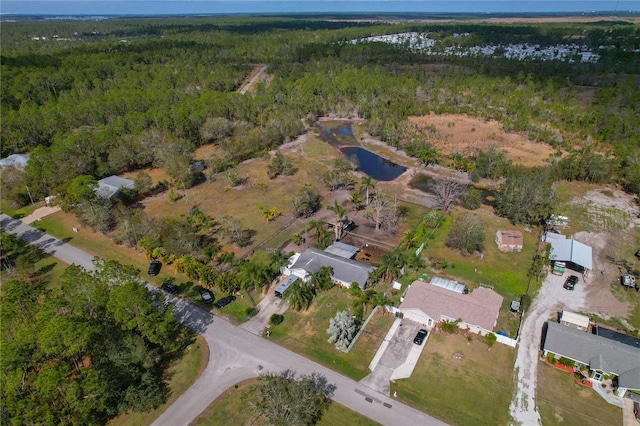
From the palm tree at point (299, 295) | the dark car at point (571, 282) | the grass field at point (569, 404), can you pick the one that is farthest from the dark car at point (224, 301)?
the dark car at point (571, 282)

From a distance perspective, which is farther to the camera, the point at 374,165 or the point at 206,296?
the point at 374,165

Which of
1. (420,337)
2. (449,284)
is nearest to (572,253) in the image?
(449,284)

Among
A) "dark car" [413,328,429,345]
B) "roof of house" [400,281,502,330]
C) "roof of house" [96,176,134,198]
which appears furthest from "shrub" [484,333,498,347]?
"roof of house" [96,176,134,198]

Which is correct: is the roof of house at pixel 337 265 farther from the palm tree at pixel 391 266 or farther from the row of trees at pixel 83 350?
the row of trees at pixel 83 350

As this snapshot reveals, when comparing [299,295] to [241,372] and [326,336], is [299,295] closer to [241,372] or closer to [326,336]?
[326,336]

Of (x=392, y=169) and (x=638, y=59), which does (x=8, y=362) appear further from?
(x=638, y=59)

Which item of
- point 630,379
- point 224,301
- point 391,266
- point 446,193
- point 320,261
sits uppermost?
point 446,193

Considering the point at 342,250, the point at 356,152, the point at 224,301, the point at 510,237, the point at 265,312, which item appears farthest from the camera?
the point at 356,152

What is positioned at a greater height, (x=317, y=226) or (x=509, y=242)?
(x=317, y=226)

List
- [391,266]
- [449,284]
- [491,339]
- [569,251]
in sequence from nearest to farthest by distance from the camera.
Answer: [491,339], [449,284], [391,266], [569,251]
